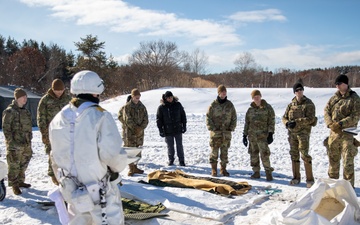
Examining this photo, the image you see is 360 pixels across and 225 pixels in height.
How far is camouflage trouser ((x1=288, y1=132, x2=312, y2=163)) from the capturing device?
21.4 ft

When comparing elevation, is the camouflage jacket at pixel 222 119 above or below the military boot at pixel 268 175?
above

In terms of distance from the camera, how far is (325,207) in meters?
4.30

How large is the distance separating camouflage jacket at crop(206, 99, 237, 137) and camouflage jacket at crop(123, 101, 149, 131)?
63.2 inches

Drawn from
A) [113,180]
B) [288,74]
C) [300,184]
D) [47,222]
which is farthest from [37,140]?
[288,74]

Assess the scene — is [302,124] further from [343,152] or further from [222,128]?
[222,128]

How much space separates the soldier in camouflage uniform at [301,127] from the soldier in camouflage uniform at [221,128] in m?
1.32

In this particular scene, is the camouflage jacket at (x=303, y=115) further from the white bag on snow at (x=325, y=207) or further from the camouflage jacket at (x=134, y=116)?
the camouflage jacket at (x=134, y=116)

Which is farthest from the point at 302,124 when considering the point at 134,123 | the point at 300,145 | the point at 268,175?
the point at 134,123

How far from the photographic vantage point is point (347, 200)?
4199 millimetres

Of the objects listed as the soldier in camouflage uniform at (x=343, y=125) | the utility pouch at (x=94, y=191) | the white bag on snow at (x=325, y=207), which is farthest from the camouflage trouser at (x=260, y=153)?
the utility pouch at (x=94, y=191)

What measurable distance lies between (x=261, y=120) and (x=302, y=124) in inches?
36.8

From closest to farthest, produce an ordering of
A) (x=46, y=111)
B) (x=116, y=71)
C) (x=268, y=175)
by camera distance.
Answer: (x=46, y=111), (x=268, y=175), (x=116, y=71)

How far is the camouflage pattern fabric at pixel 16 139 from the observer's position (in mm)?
6238

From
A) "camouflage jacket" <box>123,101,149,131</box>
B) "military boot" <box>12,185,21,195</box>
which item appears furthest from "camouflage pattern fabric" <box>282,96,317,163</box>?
"military boot" <box>12,185,21,195</box>
